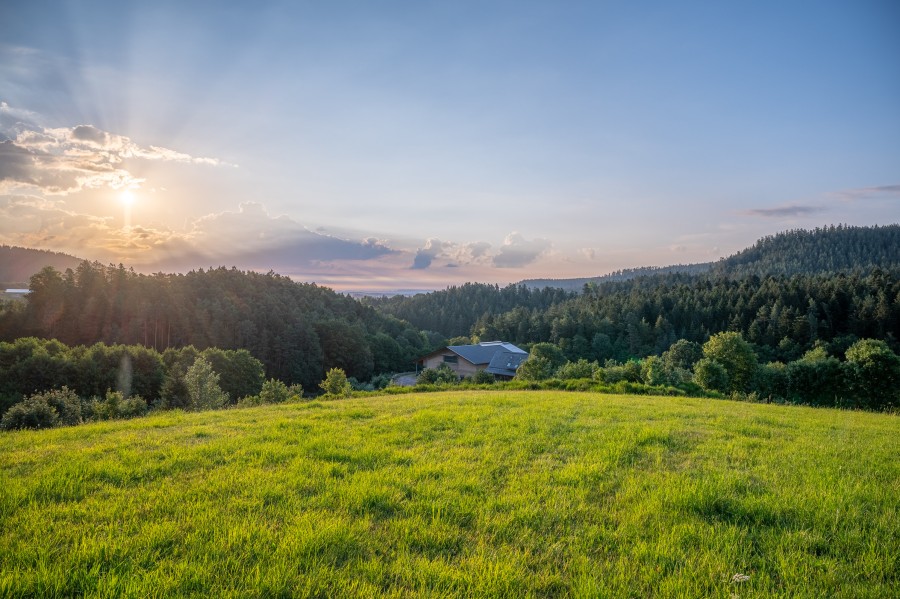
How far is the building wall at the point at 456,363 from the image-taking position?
77.9 meters

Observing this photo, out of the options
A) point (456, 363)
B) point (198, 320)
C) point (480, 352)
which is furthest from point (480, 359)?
point (198, 320)

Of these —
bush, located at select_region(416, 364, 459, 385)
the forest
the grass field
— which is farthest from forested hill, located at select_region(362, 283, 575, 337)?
the grass field

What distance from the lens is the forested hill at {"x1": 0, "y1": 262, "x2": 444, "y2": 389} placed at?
242 feet

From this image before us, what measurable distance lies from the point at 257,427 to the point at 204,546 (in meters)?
5.60

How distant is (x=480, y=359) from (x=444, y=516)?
249ft

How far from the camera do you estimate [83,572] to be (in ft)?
11.2

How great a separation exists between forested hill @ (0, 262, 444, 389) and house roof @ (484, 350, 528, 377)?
112 feet

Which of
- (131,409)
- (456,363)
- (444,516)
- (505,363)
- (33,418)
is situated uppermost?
(444,516)

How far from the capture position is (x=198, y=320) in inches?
3383

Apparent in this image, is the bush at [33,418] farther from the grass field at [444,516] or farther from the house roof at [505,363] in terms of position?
the house roof at [505,363]

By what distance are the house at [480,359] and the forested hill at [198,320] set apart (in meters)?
22.8

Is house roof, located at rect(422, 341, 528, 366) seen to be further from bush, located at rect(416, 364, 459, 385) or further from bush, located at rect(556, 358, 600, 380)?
bush, located at rect(556, 358, 600, 380)

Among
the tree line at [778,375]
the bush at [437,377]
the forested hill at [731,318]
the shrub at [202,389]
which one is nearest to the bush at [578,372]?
the tree line at [778,375]

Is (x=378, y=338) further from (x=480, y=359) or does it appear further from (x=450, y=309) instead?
(x=450, y=309)
